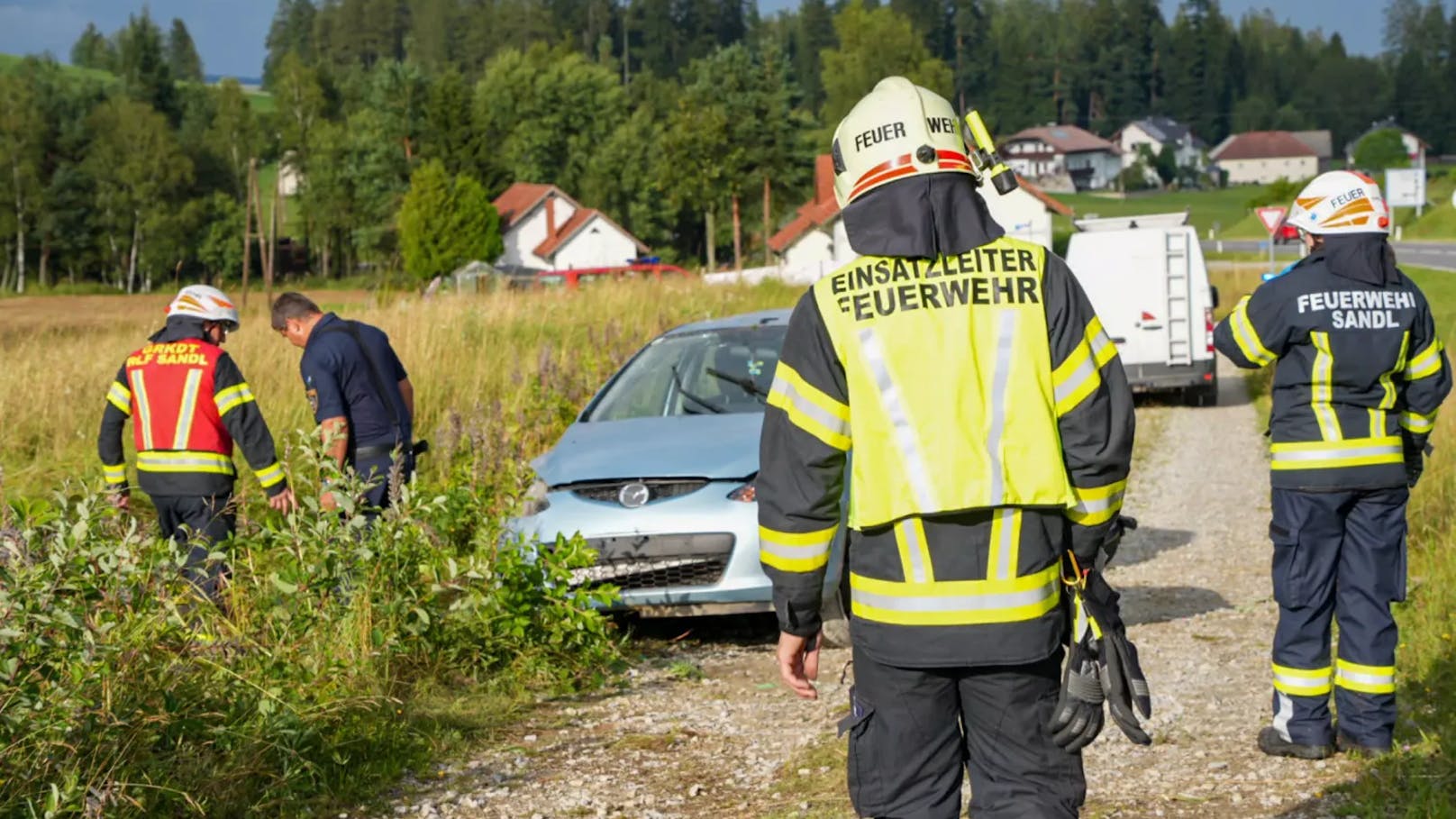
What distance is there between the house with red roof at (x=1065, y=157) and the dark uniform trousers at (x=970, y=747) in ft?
532

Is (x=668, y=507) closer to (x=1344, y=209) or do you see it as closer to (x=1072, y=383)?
(x=1344, y=209)

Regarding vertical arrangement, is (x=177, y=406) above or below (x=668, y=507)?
above

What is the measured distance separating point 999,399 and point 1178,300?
59.1 feet

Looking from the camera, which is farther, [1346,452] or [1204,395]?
[1204,395]

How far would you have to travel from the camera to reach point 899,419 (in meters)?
3.24

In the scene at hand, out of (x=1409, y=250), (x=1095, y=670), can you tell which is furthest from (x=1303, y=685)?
(x=1409, y=250)

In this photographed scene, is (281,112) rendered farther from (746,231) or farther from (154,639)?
(154,639)

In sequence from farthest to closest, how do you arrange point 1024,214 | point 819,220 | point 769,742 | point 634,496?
point 819,220 < point 1024,214 < point 634,496 < point 769,742

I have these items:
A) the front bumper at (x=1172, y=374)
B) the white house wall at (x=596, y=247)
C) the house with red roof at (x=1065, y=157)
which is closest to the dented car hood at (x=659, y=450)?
the front bumper at (x=1172, y=374)

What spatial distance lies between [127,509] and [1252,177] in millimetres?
179045

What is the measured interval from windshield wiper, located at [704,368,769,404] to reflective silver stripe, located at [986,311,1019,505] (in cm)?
524

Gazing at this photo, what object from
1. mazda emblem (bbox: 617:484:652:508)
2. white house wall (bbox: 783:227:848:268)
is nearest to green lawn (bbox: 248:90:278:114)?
white house wall (bbox: 783:227:848:268)

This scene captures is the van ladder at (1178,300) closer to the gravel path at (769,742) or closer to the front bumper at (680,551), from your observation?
the gravel path at (769,742)

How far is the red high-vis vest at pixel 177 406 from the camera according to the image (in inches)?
288
